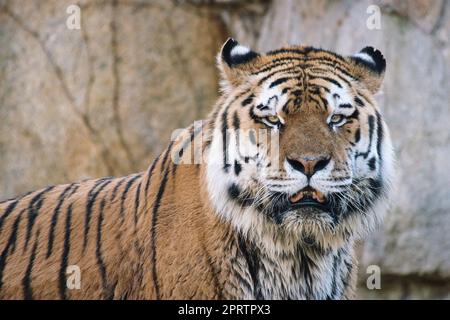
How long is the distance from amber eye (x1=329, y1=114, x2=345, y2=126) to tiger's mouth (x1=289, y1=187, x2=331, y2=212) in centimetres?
30

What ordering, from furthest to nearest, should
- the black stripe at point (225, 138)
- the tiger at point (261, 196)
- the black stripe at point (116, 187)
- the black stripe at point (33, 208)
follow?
1. the black stripe at point (33, 208)
2. the black stripe at point (116, 187)
3. the black stripe at point (225, 138)
4. the tiger at point (261, 196)

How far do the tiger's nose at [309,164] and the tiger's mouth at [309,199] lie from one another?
7 centimetres

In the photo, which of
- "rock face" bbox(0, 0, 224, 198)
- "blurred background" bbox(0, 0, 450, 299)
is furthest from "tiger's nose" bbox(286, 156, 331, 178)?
"rock face" bbox(0, 0, 224, 198)

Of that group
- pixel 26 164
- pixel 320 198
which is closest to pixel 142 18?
pixel 26 164

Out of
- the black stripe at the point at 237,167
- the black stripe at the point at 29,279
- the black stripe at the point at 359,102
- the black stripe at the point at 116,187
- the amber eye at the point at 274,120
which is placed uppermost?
the black stripe at the point at 359,102

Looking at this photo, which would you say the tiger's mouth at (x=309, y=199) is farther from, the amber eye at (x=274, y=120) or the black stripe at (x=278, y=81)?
the black stripe at (x=278, y=81)

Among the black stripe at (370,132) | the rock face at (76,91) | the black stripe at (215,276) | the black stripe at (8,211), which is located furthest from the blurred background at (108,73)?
the black stripe at (215,276)

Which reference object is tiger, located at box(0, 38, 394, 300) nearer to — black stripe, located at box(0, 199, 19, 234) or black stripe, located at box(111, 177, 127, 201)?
black stripe, located at box(111, 177, 127, 201)

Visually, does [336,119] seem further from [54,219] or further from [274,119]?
[54,219]

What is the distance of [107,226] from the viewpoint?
3799mm

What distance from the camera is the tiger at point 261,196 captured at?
10.8 ft

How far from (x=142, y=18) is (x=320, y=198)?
4.28 meters

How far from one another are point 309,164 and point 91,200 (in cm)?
123
